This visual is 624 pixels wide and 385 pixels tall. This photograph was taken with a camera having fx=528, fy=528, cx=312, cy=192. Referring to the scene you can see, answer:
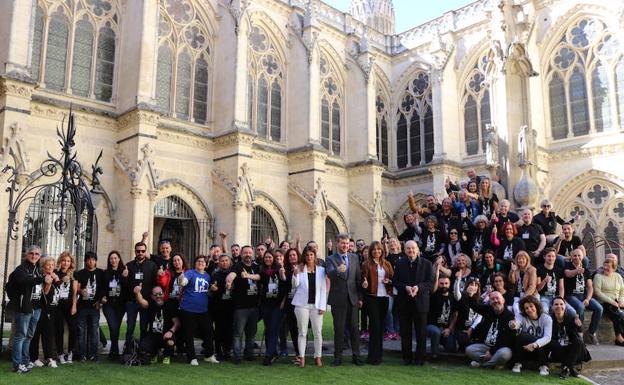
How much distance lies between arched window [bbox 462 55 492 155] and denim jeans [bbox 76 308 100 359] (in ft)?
74.3

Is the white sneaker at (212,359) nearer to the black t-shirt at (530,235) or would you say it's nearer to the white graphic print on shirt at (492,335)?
the white graphic print on shirt at (492,335)

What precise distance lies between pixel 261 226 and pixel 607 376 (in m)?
17.3

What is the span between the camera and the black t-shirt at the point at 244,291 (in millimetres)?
8234

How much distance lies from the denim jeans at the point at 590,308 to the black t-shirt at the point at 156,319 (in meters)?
6.39

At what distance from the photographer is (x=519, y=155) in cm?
1112

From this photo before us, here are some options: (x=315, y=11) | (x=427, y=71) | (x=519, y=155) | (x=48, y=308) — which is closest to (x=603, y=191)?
(x=427, y=71)

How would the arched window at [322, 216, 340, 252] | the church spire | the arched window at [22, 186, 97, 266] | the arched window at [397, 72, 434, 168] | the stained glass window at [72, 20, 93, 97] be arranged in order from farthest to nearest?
the church spire → the arched window at [397, 72, 434, 168] → the arched window at [322, 216, 340, 252] → the stained glass window at [72, 20, 93, 97] → the arched window at [22, 186, 97, 266]

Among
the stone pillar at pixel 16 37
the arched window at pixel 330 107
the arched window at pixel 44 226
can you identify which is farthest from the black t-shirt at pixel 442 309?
the arched window at pixel 330 107

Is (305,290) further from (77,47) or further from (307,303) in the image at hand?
(77,47)

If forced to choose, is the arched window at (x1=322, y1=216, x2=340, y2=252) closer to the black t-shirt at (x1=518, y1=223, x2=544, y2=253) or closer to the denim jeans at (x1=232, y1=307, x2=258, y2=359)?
the black t-shirt at (x1=518, y1=223, x2=544, y2=253)

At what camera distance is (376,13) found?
45.8m

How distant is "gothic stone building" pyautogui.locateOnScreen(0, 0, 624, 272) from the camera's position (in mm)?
16438

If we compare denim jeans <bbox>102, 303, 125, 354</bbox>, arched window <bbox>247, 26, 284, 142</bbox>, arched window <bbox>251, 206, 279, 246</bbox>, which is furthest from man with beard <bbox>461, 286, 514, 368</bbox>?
arched window <bbox>247, 26, 284, 142</bbox>

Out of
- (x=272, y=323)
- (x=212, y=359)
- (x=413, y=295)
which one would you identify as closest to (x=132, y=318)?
(x=212, y=359)
